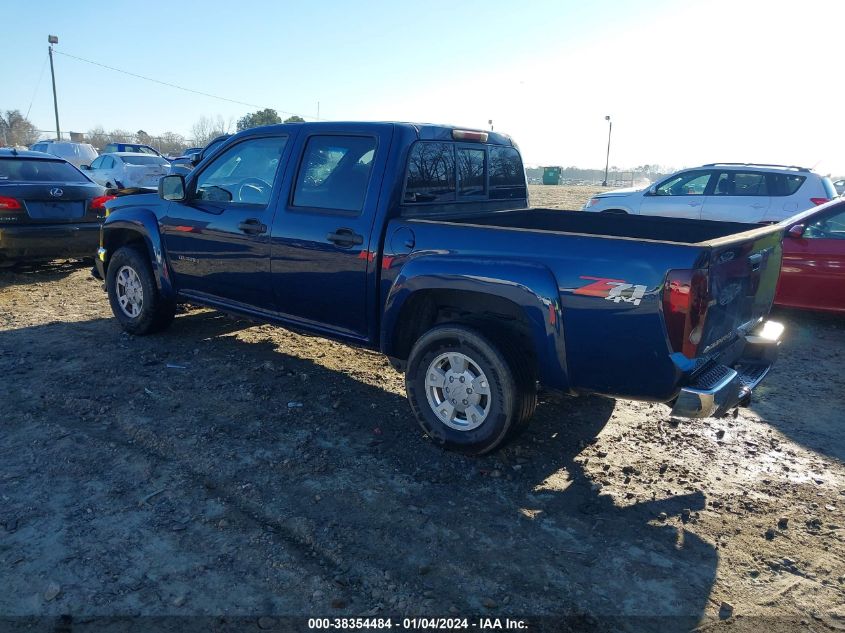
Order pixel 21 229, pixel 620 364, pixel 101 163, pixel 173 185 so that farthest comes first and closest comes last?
pixel 101 163
pixel 21 229
pixel 173 185
pixel 620 364

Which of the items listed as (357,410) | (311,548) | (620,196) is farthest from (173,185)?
(620,196)

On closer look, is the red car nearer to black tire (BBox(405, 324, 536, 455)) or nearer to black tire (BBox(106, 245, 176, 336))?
black tire (BBox(405, 324, 536, 455))

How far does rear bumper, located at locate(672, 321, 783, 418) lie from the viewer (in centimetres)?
312

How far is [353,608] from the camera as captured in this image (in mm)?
2613

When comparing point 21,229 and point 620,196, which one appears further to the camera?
point 620,196

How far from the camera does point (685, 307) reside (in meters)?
3.00

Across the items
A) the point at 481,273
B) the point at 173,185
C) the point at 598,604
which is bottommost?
the point at 598,604

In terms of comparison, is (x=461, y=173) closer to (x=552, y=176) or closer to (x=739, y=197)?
(x=739, y=197)

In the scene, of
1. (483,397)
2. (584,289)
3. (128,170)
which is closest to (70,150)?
(128,170)

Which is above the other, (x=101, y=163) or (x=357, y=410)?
(x=101, y=163)

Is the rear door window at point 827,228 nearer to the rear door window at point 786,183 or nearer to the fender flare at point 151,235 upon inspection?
the rear door window at point 786,183

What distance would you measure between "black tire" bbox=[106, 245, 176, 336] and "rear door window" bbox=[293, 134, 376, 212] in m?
2.06

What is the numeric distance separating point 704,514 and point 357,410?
2.32m

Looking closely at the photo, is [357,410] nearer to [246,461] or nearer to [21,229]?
[246,461]
